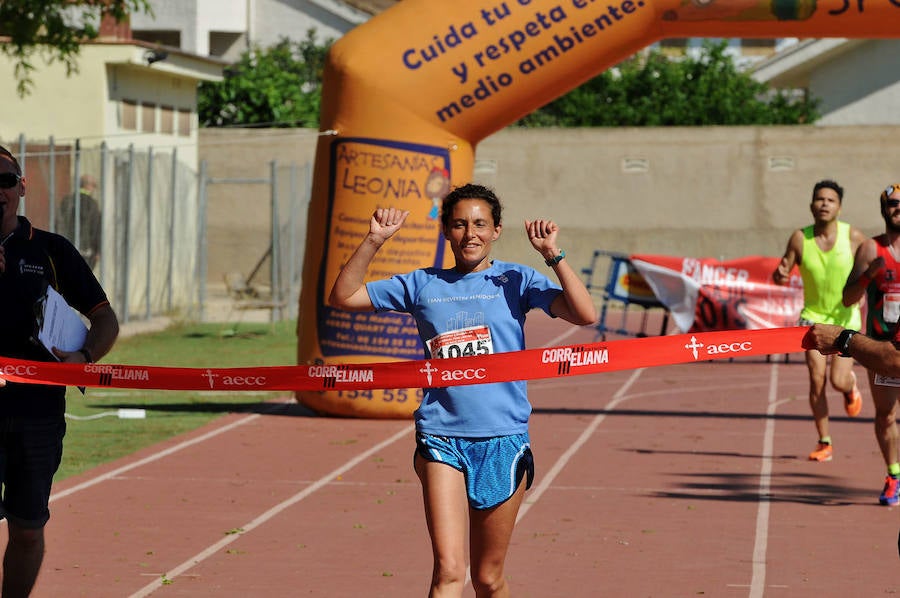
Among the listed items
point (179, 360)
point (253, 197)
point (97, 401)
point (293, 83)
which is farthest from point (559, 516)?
point (293, 83)

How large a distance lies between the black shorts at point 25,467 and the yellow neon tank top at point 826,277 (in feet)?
24.4

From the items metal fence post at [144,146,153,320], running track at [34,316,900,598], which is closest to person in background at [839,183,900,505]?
running track at [34,316,900,598]

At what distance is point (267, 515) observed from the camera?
32.0 feet

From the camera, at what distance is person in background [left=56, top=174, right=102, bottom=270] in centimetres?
2109

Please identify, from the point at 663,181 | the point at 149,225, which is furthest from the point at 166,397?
the point at 663,181

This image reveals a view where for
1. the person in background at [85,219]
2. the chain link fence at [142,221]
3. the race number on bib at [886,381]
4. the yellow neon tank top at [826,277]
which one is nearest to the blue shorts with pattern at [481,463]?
the race number on bib at [886,381]

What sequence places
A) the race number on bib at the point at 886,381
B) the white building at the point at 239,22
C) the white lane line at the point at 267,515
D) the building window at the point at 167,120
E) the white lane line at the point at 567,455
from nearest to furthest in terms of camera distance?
the white lane line at the point at 267,515, the race number on bib at the point at 886,381, the white lane line at the point at 567,455, the building window at the point at 167,120, the white building at the point at 239,22

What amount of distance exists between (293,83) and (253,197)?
1124 cm

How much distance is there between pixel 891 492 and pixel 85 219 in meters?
14.1

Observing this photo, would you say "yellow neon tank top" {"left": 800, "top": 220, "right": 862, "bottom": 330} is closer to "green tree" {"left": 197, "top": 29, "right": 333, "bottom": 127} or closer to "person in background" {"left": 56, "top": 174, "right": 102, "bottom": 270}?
"person in background" {"left": 56, "top": 174, "right": 102, "bottom": 270}

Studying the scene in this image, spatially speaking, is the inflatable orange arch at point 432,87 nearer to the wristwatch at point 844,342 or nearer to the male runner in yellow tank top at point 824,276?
the male runner in yellow tank top at point 824,276

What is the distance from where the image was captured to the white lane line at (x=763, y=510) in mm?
7945

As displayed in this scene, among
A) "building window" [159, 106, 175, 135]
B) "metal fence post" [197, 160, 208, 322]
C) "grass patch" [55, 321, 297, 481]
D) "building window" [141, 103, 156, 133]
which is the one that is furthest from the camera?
"building window" [159, 106, 175, 135]

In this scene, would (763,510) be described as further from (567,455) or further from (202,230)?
(202,230)
